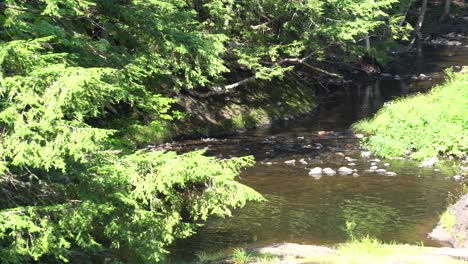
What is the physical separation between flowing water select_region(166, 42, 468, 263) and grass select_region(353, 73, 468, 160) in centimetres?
78

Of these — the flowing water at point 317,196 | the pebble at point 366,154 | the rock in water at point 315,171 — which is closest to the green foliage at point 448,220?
the flowing water at point 317,196

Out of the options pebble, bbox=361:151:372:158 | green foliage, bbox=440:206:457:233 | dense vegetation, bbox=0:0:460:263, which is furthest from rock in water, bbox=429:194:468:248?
pebble, bbox=361:151:372:158

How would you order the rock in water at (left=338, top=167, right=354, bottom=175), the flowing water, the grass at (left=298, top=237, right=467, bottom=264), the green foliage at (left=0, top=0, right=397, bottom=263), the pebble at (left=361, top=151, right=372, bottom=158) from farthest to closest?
the pebble at (left=361, top=151, right=372, bottom=158) < the rock in water at (left=338, top=167, right=354, bottom=175) < the flowing water < the grass at (left=298, top=237, right=467, bottom=264) < the green foliage at (left=0, top=0, right=397, bottom=263)

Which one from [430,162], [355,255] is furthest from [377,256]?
[430,162]

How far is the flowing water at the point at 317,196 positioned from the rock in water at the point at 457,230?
26cm

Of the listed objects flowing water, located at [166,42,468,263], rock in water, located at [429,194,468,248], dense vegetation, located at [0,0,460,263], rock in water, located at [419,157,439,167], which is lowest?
flowing water, located at [166,42,468,263]

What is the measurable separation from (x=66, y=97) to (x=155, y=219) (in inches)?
83.0

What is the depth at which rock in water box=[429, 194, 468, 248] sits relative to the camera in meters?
10.5

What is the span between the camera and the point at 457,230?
1085 cm

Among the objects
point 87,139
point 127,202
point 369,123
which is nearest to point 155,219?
point 127,202

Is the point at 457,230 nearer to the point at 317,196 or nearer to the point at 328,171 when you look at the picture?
the point at 317,196

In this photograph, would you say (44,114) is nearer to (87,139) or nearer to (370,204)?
(87,139)

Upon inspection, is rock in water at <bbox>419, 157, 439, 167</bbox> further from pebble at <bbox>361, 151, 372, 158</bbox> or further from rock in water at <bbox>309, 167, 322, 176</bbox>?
rock in water at <bbox>309, 167, 322, 176</bbox>

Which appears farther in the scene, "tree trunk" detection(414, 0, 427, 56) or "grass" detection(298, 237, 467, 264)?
"tree trunk" detection(414, 0, 427, 56)
